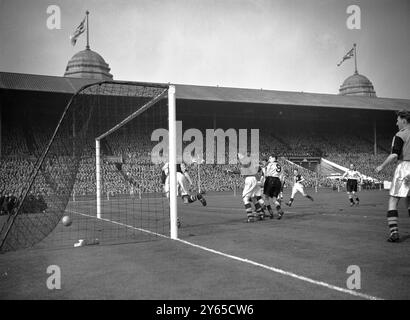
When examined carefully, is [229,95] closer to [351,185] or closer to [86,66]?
[351,185]

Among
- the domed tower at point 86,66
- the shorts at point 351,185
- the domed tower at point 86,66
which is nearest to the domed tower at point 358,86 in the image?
the domed tower at point 86,66

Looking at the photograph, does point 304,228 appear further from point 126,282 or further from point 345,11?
point 126,282

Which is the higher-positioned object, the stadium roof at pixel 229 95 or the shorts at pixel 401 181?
the stadium roof at pixel 229 95

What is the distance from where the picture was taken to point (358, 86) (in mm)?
86562

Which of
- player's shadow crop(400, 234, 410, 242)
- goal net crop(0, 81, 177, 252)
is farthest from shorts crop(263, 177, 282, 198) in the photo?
player's shadow crop(400, 234, 410, 242)

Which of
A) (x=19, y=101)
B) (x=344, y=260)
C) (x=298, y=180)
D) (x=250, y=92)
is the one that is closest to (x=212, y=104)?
(x=250, y=92)

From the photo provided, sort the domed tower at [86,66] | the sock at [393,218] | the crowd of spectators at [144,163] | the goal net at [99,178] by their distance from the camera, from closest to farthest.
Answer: the sock at [393,218] → the goal net at [99,178] → the crowd of spectators at [144,163] → the domed tower at [86,66]

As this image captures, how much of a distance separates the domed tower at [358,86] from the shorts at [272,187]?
78.8 metres

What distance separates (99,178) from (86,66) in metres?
60.7

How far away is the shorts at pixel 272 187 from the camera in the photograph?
1370cm

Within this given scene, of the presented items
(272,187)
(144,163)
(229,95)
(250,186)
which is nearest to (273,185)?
(272,187)

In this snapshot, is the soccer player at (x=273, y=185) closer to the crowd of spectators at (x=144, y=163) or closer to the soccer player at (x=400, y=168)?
the soccer player at (x=400, y=168)

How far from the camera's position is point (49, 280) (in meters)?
5.44

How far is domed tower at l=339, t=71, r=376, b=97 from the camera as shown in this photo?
86500 millimetres
